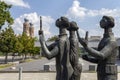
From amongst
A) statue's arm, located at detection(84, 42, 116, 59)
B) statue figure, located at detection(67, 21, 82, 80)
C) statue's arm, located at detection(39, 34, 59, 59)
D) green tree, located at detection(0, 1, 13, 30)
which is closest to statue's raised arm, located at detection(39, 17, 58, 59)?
statue's arm, located at detection(39, 34, 59, 59)

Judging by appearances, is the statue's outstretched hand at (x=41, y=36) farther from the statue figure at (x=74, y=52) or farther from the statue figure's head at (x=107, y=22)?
the statue figure's head at (x=107, y=22)

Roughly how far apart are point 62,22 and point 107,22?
1.12 m

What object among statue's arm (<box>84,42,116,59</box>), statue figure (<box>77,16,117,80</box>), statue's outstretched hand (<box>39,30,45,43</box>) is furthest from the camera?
statue's outstretched hand (<box>39,30,45,43</box>)

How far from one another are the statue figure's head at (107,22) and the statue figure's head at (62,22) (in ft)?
3.09

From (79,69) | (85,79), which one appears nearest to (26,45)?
(85,79)

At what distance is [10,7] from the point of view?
93.6ft

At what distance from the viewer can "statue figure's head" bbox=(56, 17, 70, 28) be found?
21.4 ft

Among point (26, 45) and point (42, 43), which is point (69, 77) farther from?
point (26, 45)

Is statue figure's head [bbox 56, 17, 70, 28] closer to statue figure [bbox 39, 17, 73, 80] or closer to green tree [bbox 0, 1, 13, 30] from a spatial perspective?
statue figure [bbox 39, 17, 73, 80]

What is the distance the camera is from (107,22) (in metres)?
5.80

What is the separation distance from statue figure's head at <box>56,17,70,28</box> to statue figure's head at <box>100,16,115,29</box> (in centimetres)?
94

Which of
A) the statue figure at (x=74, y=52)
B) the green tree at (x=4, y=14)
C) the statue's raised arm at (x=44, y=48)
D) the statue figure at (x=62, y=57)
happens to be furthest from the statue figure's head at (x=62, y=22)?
the green tree at (x=4, y=14)

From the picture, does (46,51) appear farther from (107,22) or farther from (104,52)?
(107,22)

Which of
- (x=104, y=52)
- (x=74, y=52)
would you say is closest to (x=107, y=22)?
(x=104, y=52)
